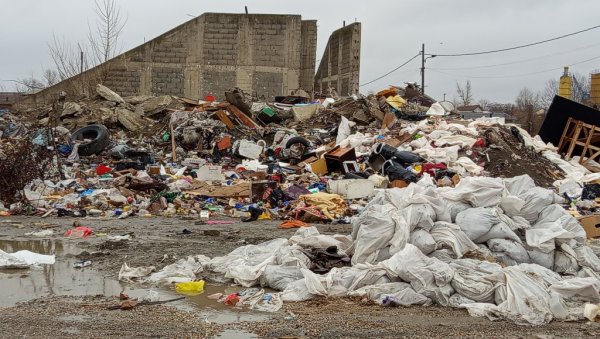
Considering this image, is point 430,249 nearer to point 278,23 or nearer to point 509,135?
Answer: point 509,135

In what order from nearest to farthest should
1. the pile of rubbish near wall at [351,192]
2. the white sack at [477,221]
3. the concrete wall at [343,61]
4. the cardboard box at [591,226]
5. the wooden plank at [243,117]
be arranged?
the pile of rubbish near wall at [351,192] < the white sack at [477,221] < the cardboard box at [591,226] < the wooden plank at [243,117] < the concrete wall at [343,61]

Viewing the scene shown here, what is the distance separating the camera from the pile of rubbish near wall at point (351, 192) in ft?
17.1

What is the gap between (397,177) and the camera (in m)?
11.9

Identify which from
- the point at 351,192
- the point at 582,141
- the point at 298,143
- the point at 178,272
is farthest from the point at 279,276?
the point at 582,141

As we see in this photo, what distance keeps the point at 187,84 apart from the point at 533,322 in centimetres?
2064

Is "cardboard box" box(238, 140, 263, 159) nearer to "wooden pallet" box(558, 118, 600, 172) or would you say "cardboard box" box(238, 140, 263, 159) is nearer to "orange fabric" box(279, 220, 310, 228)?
"orange fabric" box(279, 220, 310, 228)

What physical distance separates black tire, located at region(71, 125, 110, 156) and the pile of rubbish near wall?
39mm

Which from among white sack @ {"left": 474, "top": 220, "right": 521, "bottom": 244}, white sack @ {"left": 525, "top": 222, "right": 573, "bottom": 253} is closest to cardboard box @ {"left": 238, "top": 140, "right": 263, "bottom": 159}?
white sack @ {"left": 474, "top": 220, "right": 521, "bottom": 244}

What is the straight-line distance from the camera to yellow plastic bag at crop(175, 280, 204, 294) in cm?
538

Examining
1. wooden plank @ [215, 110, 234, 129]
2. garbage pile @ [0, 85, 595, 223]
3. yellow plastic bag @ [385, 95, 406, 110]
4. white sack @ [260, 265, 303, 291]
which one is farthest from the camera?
yellow plastic bag @ [385, 95, 406, 110]

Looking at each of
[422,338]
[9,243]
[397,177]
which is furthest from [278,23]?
[422,338]

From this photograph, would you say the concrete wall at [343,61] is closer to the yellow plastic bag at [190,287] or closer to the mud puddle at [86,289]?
the mud puddle at [86,289]

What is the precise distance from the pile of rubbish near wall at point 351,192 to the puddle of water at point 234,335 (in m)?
0.65

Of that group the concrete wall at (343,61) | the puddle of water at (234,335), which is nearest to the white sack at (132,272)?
the puddle of water at (234,335)
